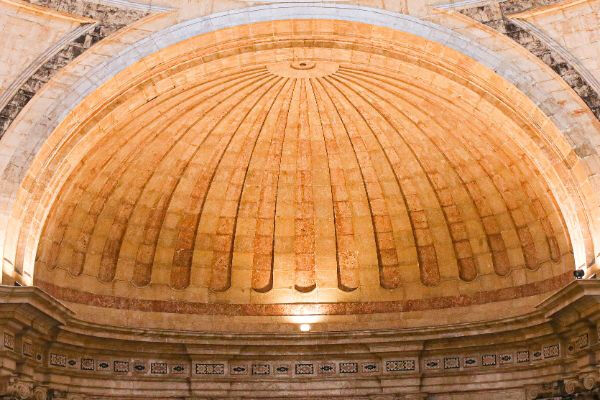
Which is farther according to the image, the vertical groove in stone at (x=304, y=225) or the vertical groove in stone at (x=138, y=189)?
the vertical groove in stone at (x=304, y=225)

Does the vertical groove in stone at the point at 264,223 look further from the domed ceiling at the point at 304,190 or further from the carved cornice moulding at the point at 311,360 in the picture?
the carved cornice moulding at the point at 311,360

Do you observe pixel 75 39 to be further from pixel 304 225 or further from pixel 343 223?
pixel 343 223

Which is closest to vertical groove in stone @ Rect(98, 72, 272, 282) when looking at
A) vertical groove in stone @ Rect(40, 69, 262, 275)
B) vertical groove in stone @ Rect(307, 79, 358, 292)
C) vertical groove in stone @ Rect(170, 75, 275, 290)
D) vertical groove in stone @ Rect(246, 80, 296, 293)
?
vertical groove in stone @ Rect(40, 69, 262, 275)

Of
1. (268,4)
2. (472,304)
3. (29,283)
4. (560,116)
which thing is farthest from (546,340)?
(29,283)

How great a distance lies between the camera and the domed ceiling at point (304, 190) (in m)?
18.7

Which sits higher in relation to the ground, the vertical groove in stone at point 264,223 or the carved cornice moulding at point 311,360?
the vertical groove in stone at point 264,223

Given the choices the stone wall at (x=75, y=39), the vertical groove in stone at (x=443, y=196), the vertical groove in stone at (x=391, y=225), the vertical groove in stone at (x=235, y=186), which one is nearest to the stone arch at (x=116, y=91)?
the stone wall at (x=75, y=39)

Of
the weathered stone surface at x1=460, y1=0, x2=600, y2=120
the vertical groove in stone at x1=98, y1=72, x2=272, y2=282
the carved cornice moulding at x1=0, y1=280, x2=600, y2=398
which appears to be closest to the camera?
the weathered stone surface at x1=460, y1=0, x2=600, y2=120

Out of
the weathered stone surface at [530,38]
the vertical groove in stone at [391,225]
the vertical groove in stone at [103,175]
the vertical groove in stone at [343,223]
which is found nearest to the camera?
the weathered stone surface at [530,38]

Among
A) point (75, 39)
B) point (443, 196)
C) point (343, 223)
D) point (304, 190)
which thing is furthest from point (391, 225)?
point (75, 39)

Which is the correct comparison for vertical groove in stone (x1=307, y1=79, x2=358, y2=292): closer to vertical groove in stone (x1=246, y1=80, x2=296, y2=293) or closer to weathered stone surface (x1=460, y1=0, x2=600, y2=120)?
vertical groove in stone (x1=246, y1=80, x2=296, y2=293)

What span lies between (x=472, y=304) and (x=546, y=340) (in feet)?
6.22

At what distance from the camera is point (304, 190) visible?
21.2 m

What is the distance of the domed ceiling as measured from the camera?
1870cm
